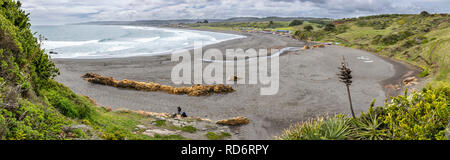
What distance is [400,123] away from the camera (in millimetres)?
7492

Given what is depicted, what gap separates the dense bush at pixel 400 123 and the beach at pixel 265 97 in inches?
236

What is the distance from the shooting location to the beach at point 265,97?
1788 centimetres

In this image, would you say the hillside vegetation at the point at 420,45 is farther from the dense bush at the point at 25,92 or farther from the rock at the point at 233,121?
the dense bush at the point at 25,92

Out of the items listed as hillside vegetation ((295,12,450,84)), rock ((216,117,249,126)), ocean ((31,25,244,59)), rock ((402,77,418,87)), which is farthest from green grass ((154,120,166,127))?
rock ((402,77,418,87))

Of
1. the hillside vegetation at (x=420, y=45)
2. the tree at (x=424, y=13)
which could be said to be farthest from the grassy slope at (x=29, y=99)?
the tree at (x=424, y=13)

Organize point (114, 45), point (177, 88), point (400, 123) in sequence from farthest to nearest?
point (114, 45) < point (177, 88) < point (400, 123)

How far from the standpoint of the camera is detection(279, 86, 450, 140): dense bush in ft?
22.4

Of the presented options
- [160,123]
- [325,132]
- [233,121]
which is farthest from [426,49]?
[160,123]

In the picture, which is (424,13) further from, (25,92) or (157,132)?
(25,92)

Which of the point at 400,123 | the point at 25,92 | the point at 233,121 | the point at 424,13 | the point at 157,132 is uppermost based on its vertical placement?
the point at 424,13

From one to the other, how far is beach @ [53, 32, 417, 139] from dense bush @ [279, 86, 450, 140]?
19.6 feet

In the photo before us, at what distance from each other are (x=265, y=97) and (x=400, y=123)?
1456cm
